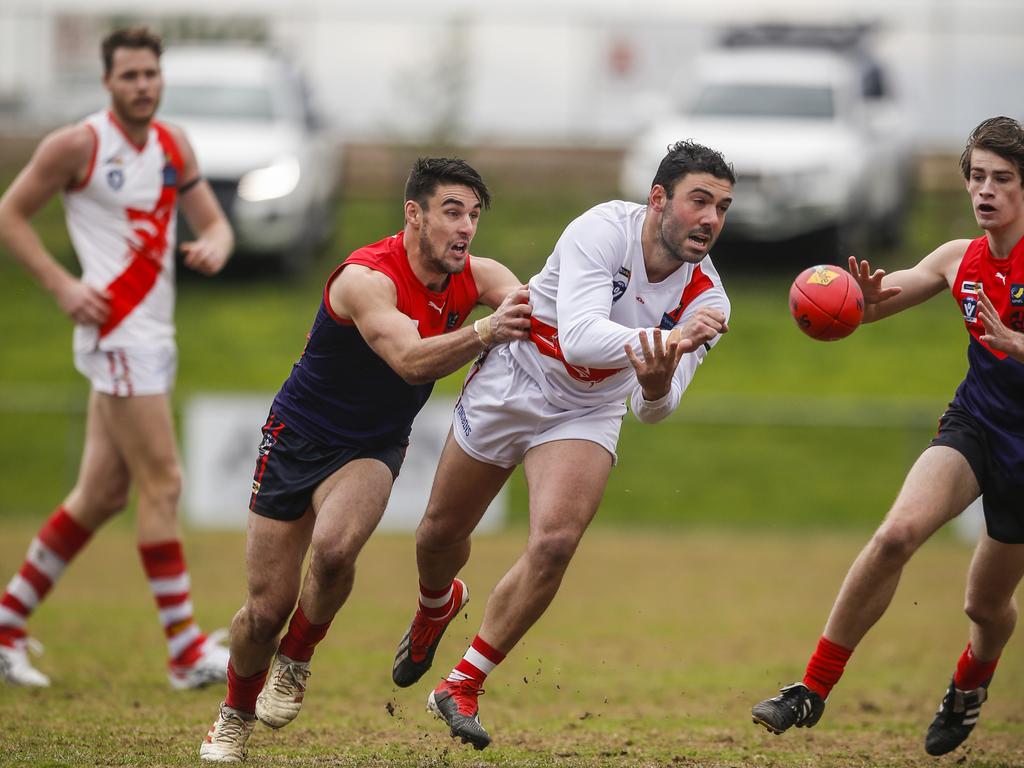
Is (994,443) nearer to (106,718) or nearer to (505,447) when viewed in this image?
(505,447)

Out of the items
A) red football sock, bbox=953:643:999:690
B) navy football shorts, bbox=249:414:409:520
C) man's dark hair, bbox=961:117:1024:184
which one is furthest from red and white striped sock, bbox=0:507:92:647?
man's dark hair, bbox=961:117:1024:184

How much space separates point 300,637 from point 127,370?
2194 millimetres

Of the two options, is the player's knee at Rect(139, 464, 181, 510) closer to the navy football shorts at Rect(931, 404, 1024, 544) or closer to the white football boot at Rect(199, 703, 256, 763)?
the white football boot at Rect(199, 703, 256, 763)

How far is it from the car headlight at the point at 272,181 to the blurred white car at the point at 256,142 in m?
0.01

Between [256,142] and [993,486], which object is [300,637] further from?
[256,142]

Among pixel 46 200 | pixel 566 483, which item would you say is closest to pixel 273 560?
pixel 566 483

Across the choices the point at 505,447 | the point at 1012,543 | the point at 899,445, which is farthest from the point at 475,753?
the point at 899,445

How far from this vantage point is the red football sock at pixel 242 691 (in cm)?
573

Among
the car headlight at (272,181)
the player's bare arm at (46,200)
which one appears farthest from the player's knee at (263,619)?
the car headlight at (272,181)

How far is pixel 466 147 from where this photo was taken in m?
22.6

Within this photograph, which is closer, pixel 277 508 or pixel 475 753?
pixel 277 508

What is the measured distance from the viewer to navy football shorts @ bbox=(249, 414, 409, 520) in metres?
5.62

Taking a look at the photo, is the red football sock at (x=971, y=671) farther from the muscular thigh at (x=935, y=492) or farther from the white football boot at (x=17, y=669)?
the white football boot at (x=17, y=669)

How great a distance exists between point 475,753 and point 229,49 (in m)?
16.9
